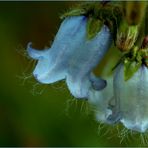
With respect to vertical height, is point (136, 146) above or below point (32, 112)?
below

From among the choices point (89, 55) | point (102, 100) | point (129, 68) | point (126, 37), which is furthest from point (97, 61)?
point (102, 100)

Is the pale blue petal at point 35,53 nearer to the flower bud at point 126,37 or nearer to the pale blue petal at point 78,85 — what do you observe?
the pale blue petal at point 78,85

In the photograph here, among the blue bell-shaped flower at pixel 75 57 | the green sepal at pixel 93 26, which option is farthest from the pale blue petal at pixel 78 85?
the green sepal at pixel 93 26

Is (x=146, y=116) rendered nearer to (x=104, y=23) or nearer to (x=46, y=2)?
(x=104, y=23)

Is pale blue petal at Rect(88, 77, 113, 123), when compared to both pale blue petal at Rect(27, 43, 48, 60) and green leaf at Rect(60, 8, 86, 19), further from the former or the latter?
green leaf at Rect(60, 8, 86, 19)

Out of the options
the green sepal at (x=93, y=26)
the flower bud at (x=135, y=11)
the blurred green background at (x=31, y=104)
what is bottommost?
the blurred green background at (x=31, y=104)

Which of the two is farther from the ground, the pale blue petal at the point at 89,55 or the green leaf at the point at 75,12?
the green leaf at the point at 75,12

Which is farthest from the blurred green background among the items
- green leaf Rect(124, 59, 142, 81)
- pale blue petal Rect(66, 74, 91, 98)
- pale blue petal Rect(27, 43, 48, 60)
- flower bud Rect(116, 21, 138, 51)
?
flower bud Rect(116, 21, 138, 51)

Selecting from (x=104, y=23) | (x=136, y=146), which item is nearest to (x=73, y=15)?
(x=104, y=23)
